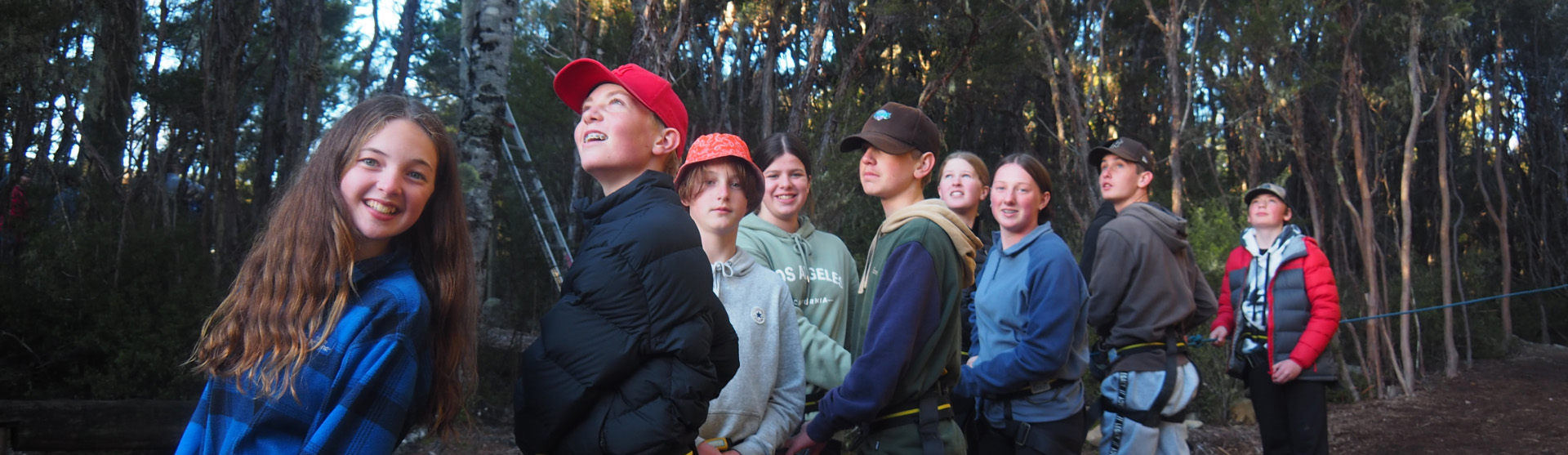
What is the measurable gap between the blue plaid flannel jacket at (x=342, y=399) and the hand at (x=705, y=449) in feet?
2.54

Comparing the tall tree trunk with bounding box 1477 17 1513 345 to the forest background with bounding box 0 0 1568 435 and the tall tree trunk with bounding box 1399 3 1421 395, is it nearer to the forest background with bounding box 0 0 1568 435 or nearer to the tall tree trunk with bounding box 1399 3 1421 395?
the forest background with bounding box 0 0 1568 435

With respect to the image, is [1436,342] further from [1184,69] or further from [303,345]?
[303,345]

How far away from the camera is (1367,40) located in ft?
38.8

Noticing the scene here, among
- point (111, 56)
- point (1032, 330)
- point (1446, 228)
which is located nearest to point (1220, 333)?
point (1032, 330)

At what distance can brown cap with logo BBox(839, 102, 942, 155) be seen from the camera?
10.3 feet

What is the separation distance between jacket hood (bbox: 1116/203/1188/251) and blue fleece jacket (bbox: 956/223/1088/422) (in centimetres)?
80

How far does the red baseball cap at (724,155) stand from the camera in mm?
2691

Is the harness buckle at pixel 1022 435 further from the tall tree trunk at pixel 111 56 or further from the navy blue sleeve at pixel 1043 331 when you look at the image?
the tall tree trunk at pixel 111 56

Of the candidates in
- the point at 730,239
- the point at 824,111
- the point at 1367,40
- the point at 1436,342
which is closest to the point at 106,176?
the point at 824,111

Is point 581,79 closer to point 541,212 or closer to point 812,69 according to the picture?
point 812,69

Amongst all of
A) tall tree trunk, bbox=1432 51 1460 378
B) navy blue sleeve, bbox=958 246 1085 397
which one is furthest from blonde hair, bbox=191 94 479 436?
tall tree trunk, bbox=1432 51 1460 378

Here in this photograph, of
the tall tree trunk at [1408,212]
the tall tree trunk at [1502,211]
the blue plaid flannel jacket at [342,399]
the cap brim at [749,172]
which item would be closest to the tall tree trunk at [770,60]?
the cap brim at [749,172]

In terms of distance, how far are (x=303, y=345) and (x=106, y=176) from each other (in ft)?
27.9

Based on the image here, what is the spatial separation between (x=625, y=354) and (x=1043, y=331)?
5.85 ft
